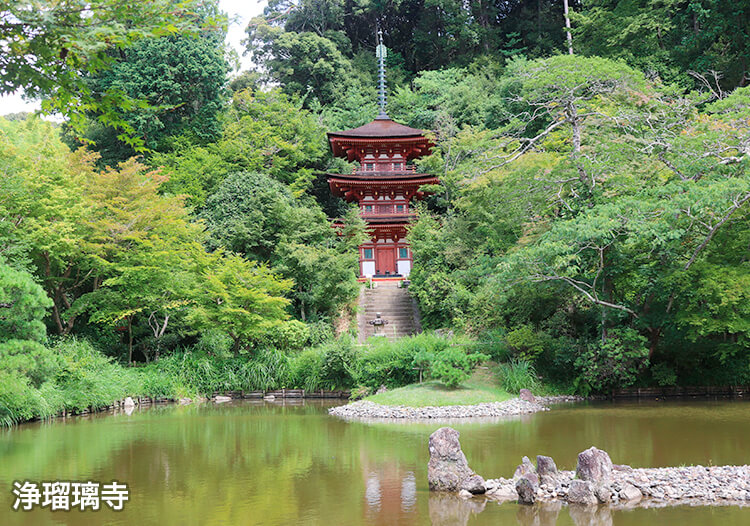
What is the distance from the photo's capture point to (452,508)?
22.1ft

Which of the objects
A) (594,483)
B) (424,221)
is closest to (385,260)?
(424,221)

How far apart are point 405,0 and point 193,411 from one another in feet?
111

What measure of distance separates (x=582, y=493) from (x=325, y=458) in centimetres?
410

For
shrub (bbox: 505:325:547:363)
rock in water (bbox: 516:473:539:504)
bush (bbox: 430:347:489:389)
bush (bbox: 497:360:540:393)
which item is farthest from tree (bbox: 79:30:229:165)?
rock in water (bbox: 516:473:539:504)

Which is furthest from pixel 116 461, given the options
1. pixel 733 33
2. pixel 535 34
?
pixel 535 34

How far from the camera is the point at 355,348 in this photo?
1648 cm

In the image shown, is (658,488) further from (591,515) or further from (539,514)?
(539,514)

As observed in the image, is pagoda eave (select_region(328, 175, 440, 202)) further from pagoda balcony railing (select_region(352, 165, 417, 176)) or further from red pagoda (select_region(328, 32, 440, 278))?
pagoda balcony railing (select_region(352, 165, 417, 176))

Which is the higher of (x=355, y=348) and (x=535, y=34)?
(x=535, y=34)

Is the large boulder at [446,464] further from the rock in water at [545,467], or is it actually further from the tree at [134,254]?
the tree at [134,254]

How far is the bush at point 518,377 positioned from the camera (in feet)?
49.1

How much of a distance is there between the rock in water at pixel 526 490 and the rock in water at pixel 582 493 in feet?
1.23

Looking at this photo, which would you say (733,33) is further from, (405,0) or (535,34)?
(405,0)

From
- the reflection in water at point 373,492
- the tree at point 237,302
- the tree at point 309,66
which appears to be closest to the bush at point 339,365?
the tree at point 237,302
